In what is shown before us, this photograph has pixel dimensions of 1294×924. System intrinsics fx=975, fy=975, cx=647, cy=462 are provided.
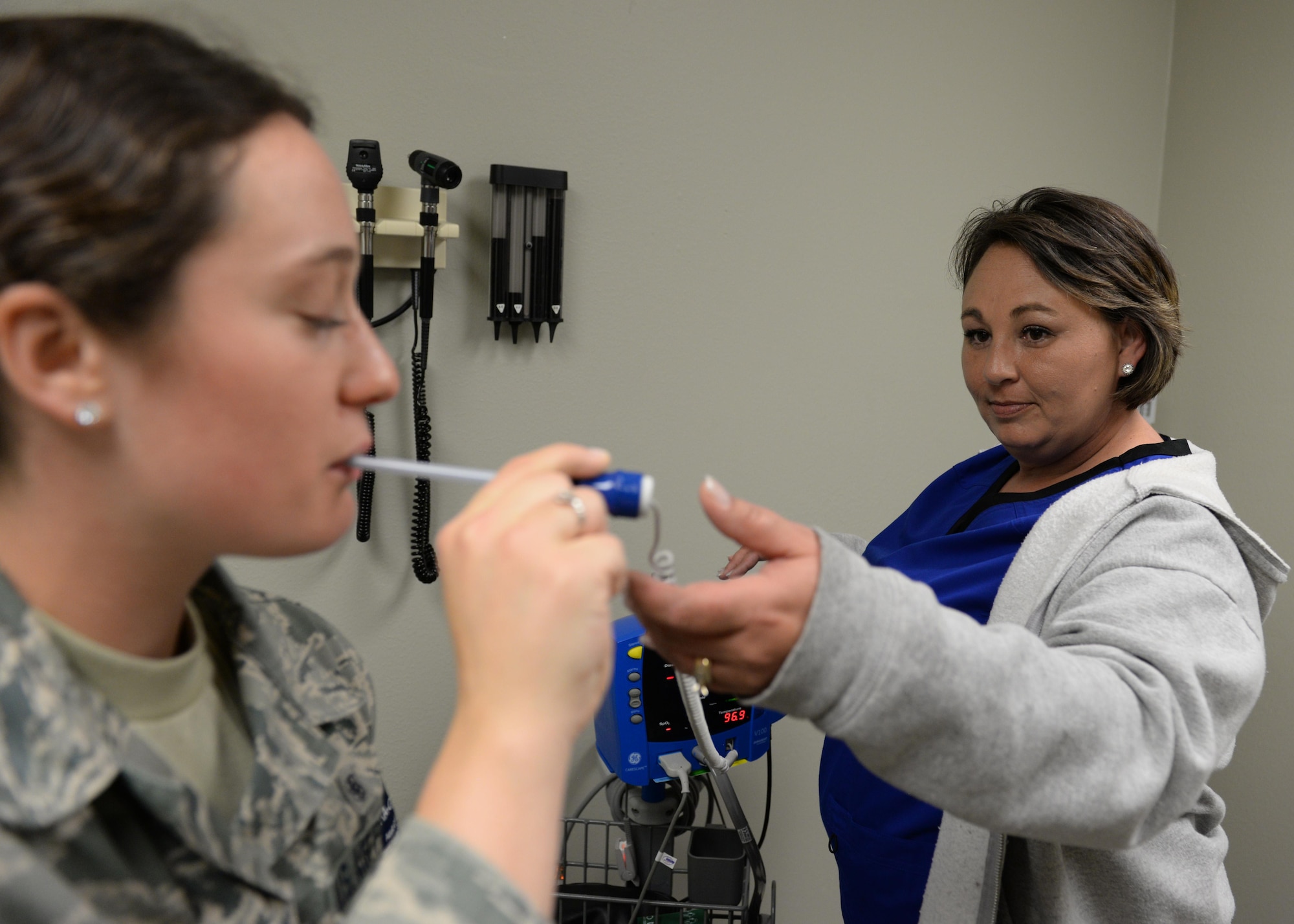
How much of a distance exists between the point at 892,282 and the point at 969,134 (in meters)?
0.44

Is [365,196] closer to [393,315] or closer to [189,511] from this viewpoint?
[393,315]

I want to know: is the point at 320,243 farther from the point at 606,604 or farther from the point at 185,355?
the point at 606,604

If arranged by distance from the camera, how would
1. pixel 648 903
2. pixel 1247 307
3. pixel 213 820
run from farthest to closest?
pixel 1247 307 < pixel 648 903 < pixel 213 820

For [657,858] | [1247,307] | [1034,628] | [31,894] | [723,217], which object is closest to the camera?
[31,894]

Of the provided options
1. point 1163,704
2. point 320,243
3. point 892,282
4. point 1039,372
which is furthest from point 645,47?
point 1163,704

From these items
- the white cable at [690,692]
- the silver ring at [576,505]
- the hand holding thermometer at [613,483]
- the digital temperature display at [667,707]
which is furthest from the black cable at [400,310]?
the silver ring at [576,505]

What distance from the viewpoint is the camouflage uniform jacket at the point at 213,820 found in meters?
0.56

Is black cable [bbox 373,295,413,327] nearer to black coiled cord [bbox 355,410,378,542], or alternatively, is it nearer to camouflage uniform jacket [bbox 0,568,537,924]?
black coiled cord [bbox 355,410,378,542]

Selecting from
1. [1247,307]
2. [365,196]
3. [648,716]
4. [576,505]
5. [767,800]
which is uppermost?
[365,196]

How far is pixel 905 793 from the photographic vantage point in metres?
1.31

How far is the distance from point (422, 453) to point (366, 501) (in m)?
0.13

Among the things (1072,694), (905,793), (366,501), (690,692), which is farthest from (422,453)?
(1072,694)

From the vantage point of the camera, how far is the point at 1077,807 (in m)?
0.84

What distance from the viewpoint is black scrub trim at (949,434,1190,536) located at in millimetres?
1345
